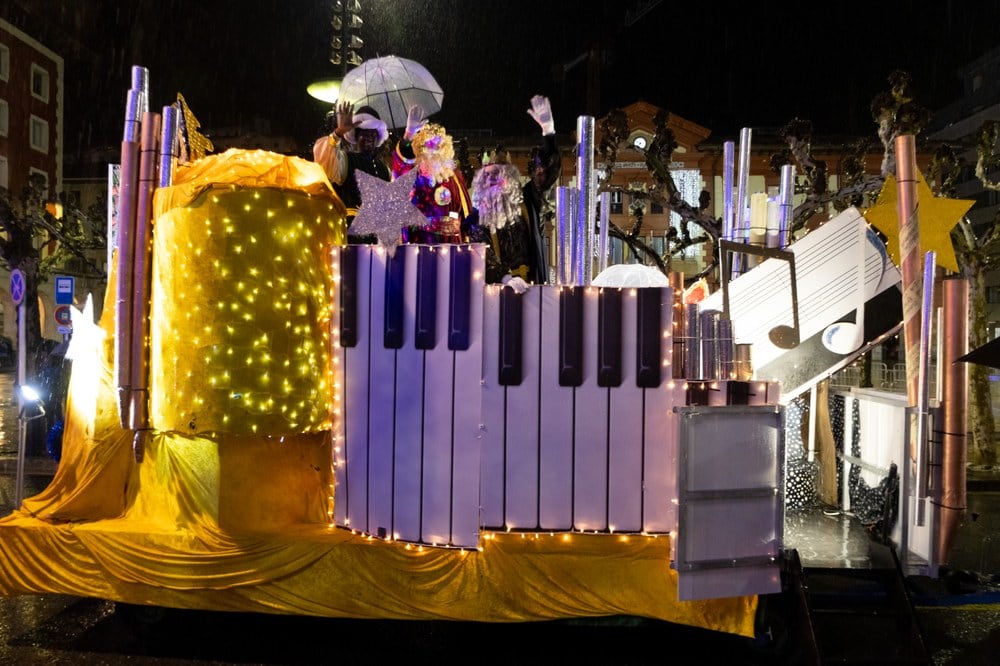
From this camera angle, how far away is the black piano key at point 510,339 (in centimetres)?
447

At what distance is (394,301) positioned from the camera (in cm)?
457

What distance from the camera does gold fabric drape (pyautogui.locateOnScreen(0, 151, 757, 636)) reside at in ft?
14.4

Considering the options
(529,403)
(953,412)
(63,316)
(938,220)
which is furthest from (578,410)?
(63,316)

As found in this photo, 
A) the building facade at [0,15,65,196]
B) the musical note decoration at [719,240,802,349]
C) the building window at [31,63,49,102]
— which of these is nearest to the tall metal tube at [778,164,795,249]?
the musical note decoration at [719,240,802,349]

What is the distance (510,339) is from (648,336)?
0.78m

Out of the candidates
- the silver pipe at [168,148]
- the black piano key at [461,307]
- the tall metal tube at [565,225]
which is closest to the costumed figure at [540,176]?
the tall metal tube at [565,225]

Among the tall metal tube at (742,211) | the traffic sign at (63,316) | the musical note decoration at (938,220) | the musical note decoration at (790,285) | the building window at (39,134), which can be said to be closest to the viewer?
the musical note decoration at (790,285)

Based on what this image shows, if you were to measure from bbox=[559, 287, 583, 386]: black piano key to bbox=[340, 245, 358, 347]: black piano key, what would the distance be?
1.24m

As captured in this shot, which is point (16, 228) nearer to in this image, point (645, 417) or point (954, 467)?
point (645, 417)

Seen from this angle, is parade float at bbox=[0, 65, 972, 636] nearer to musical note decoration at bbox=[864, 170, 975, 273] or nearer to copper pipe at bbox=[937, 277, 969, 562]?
copper pipe at bbox=[937, 277, 969, 562]

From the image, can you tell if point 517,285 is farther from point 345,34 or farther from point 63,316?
point 63,316

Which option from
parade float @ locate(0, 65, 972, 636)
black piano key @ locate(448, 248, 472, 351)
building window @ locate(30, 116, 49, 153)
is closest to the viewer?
parade float @ locate(0, 65, 972, 636)

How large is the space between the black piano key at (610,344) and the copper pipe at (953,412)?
204cm

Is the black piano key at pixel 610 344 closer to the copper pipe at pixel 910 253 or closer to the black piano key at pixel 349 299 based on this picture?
the black piano key at pixel 349 299
